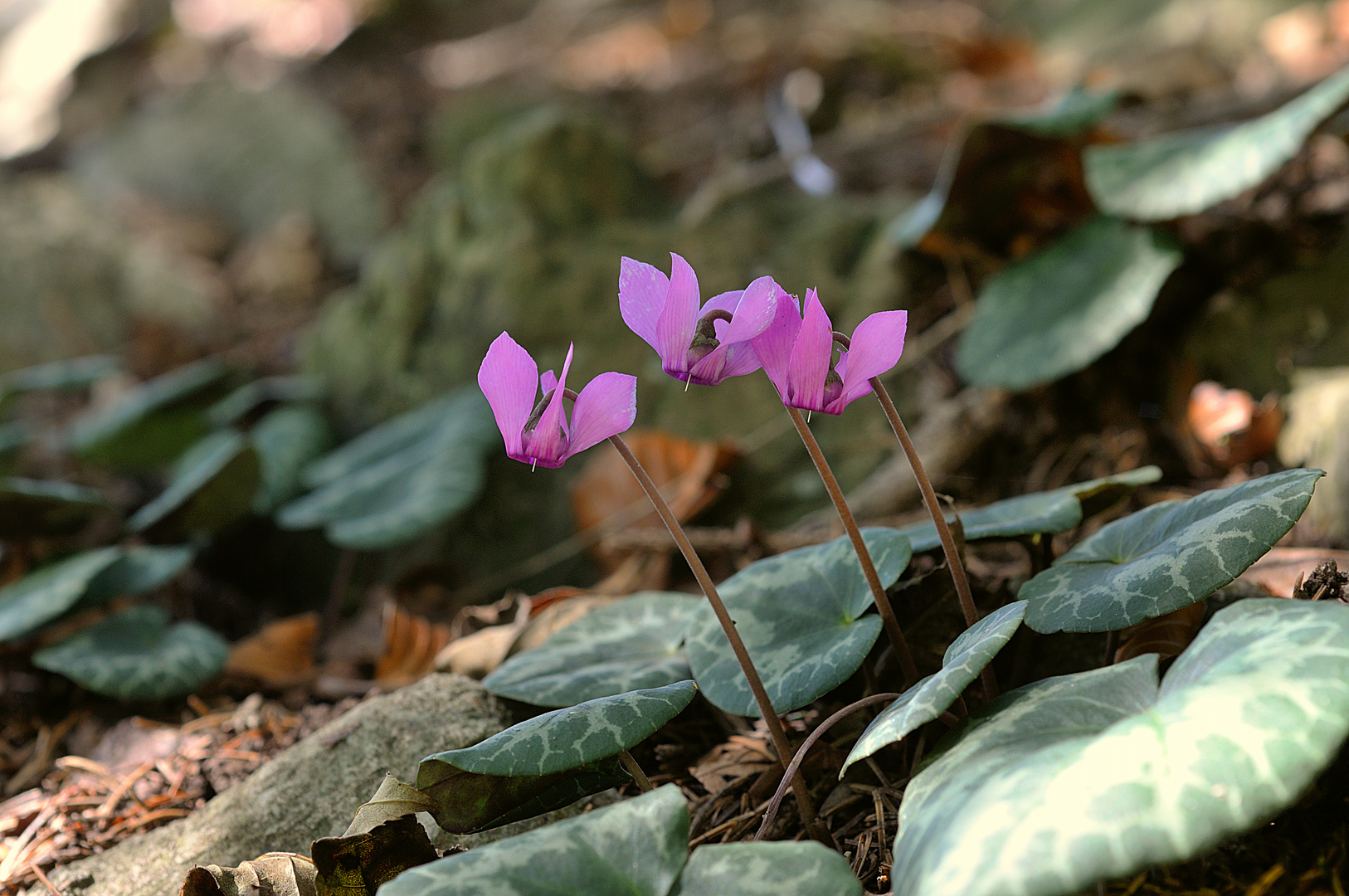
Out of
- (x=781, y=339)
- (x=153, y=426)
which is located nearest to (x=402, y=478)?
(x=153, y=426)

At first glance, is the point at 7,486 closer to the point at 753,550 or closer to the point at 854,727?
the point at 753,550

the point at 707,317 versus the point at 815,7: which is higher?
the point at 815,7

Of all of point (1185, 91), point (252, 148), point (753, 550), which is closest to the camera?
point (753, 550)

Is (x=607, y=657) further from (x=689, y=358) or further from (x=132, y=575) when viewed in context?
(x=132, y=575)

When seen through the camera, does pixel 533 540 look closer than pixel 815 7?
Yes

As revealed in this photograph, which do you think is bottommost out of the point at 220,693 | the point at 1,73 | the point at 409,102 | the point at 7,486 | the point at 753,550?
the point at 753,550

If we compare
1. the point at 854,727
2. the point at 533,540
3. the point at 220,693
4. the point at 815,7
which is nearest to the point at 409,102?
the point at 815,7

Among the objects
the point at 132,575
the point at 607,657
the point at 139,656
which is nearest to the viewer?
the point at 607,657

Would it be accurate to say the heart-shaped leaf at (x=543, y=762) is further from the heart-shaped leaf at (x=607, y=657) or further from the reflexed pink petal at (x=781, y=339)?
the reflexed pink petal at (x=781, y=339)
